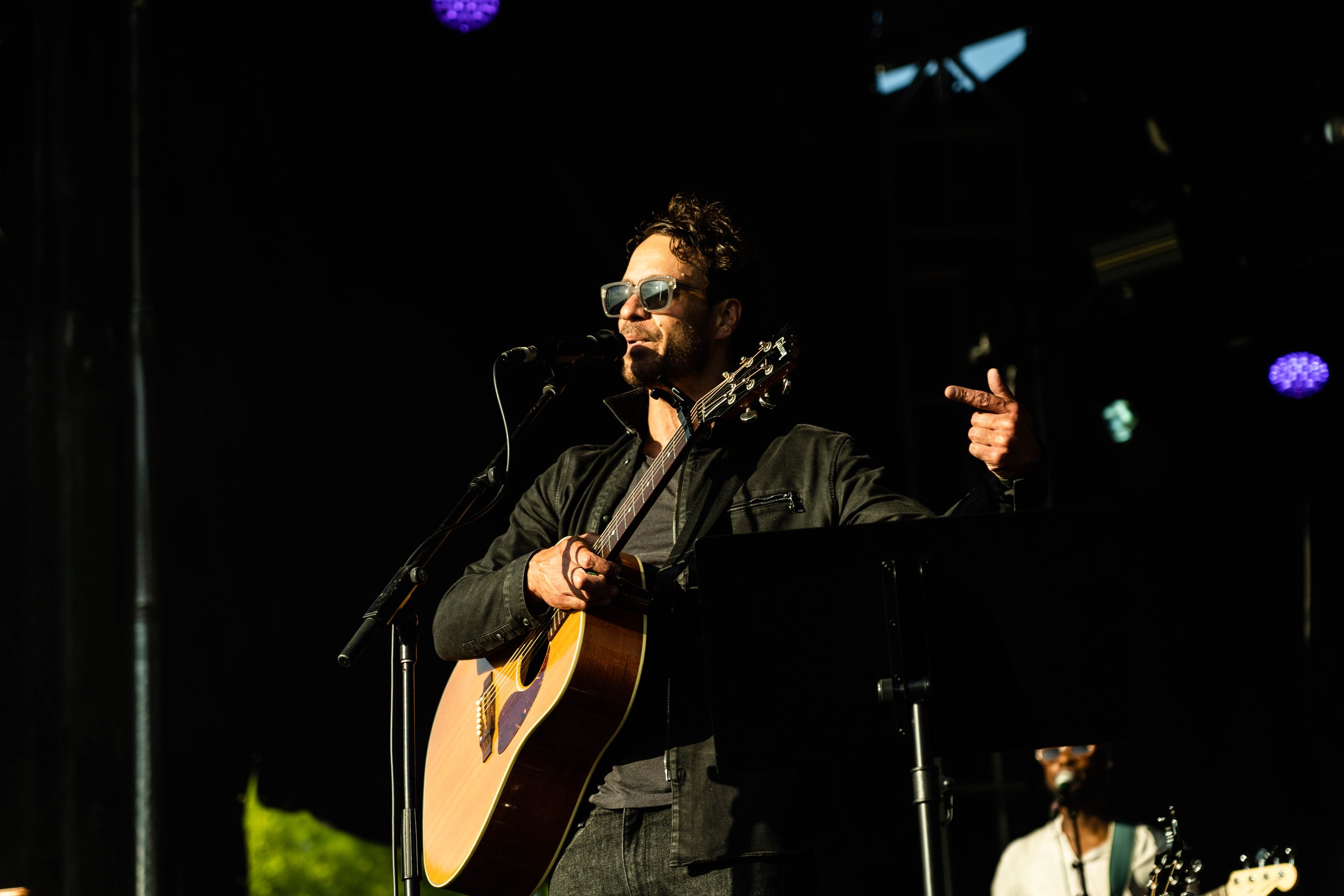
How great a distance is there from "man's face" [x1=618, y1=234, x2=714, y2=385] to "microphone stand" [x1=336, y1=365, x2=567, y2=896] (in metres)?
0.32

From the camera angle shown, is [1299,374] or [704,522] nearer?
[704,522]

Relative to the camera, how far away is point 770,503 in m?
2.84

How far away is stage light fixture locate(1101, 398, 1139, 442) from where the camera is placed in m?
5.79

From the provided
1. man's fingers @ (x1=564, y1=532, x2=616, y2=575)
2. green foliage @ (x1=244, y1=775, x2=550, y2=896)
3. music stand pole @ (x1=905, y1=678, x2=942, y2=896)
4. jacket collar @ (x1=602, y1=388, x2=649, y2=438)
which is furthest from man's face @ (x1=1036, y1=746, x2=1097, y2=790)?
music stand pole @ (x1=905, y1=678, x2=942, y2=896)

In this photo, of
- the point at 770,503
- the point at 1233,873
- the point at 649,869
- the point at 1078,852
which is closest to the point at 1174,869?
the point at 1233,873

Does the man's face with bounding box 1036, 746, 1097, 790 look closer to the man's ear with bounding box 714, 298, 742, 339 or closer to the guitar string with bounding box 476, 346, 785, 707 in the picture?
the man's ear with bounding box 714, 298, 742, 339

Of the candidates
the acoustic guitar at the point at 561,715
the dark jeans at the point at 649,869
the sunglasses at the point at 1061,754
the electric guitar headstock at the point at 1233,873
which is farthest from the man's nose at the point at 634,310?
the sunglasses at the point at 1061,754

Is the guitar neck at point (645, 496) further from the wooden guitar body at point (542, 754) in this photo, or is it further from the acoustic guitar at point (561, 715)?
the wooden guitar body at point (542, 754)

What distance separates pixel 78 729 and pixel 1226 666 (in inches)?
180

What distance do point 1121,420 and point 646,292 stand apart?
3450 millimetres

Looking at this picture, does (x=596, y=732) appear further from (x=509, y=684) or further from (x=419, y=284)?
(x=419, y=284)

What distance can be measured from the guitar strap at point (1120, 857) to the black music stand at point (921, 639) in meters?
3.63

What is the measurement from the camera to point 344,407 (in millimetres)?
4117

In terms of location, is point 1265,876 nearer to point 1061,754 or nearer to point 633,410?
point 1061,754
